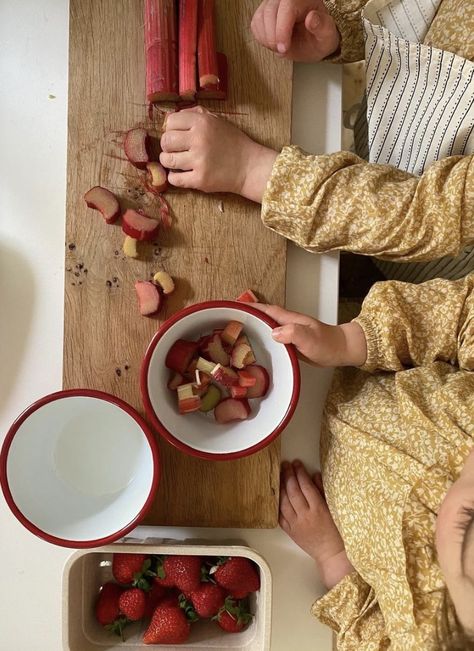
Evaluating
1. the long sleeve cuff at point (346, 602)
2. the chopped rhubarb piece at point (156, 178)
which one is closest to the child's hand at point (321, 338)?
the chopped rhubarb piece at point (156, 178)

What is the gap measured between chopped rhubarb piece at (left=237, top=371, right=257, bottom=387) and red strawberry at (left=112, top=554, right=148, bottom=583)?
30 centimetres

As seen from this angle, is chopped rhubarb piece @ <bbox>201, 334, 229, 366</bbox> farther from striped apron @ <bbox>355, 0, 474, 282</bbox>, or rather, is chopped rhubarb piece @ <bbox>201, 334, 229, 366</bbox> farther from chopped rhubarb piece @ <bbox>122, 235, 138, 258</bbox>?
striped apron @ <bbox>355, 0, 474, 282</bbox>

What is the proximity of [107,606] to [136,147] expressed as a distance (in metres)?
0.65

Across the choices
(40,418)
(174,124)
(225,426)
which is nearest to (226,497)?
(225,426)

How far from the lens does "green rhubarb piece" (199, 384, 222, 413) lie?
81cm

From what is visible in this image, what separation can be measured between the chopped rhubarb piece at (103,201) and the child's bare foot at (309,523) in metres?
0.42

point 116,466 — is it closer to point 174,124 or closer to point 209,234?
point 209,234

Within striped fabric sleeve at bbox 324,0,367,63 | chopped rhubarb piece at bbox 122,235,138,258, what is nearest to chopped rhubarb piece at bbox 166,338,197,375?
chopped rhubarb piece at bbox 122,235,138,258

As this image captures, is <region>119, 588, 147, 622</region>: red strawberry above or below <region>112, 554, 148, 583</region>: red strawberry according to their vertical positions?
below

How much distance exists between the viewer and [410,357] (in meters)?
0.83

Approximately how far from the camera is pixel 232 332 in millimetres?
799

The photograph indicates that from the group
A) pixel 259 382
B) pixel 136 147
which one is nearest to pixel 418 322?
pixel 259 382

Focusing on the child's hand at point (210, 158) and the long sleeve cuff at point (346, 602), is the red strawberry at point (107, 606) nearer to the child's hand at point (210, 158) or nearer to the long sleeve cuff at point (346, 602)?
the long sleeve cuff at point (346, 602)

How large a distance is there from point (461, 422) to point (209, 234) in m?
0.41
